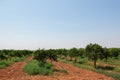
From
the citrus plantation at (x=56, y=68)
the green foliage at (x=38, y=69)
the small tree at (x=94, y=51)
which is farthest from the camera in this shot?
the small tree at (x=94, y=51)

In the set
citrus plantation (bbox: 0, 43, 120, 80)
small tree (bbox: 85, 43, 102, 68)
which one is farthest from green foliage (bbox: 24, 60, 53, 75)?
small tree (bbox: 85, 43, 102, 68)

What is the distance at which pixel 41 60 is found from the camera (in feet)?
134

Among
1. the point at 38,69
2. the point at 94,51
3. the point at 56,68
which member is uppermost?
the point at 94,51

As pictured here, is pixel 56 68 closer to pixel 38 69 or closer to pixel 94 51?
pixel 38 69

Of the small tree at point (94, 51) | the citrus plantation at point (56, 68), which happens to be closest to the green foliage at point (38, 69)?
the citrus plantation at point (56, 68)

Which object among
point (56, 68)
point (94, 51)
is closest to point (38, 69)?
point (56, 68)

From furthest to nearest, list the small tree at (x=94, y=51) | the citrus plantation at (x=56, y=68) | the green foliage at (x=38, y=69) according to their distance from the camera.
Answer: the small tree at (x=94, y=51) < the green foliage at (x=38, y=69) < the citrus plantation at (x=56, y=68)

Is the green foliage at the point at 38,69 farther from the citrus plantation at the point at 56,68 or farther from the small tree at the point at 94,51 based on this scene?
Answer: the small tree at the point at 94,51

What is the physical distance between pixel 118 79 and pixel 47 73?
9823 millimetres

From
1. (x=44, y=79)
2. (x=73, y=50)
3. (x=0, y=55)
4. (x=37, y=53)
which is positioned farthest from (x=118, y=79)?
(x=73, y=50)

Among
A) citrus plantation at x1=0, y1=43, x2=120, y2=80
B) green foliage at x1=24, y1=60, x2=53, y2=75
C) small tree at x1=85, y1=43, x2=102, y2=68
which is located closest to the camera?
citrus plantation at x1=0, y1=43, x2=120, y2=80

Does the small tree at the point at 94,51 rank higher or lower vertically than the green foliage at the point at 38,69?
higher

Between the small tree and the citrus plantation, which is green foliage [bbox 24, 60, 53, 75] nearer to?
the citrus plantation

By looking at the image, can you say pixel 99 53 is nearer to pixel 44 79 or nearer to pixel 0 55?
pixel 0 55
